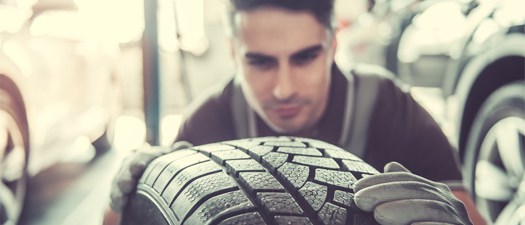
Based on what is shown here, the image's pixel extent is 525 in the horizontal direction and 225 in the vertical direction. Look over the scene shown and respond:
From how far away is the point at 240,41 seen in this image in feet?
3.76

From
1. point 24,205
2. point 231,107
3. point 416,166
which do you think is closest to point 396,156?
point 416,166

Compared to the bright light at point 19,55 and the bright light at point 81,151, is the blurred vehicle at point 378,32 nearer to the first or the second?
the bright light at point 19,55

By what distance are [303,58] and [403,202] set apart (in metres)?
0.70

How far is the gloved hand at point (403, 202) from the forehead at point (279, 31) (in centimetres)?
64

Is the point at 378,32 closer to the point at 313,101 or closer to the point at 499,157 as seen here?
the point at 499,157

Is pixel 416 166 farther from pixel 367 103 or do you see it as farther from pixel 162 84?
pixel 162 84

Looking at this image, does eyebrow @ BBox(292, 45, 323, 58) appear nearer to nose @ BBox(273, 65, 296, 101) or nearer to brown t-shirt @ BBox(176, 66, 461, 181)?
nose @ BBox(273, 65, 296, 101)

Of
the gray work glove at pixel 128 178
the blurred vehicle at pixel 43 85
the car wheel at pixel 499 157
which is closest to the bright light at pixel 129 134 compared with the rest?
the blurred vehicle at pixel 43 85

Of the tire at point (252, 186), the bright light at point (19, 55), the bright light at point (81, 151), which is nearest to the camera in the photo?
the tire at point (252, 186)

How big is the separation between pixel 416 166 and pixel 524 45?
1.85ft

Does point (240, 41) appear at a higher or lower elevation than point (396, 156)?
higher

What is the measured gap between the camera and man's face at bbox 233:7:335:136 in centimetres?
105

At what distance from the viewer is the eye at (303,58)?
3.51 feet

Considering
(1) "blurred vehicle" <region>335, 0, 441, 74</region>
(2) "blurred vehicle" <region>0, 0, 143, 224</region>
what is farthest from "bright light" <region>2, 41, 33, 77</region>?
(1) "blurred vehicle" <region>335, 0, 441, 74</region>
